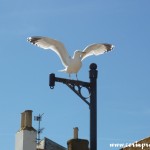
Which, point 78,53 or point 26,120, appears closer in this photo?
point 78,53

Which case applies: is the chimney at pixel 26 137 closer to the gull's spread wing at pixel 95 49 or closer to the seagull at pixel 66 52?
the seagull at pixel 66 52

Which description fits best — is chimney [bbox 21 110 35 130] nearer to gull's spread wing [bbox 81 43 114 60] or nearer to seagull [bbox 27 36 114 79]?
seagull [bbox 27 36 114 79]

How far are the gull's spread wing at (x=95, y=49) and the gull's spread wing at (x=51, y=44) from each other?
28 cm

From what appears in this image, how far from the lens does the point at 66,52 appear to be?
904 cm

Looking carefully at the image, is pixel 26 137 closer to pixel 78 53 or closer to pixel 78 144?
pixel 78 53

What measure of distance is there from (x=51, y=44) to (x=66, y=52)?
0.27m

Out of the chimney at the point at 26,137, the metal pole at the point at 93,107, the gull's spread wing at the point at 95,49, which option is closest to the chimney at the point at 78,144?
the metal pole at the point at 93,107

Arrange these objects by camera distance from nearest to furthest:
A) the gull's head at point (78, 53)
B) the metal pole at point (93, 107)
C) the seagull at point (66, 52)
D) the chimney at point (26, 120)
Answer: the metal pole at point (93, 107)
the seagull at point (66, 52)
the gull's head at point (78, 53)
the chimney at point (26, 120)

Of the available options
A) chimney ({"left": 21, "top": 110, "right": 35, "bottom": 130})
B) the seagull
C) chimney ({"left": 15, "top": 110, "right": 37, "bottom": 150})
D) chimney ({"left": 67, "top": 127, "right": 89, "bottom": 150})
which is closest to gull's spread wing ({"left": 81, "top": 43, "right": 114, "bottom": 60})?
the seagull

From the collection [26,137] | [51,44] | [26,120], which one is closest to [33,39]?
[51,44]

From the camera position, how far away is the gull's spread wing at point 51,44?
353 inches

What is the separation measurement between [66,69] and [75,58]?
0.19 metres

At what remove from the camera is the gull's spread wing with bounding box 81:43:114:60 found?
29.6 ft

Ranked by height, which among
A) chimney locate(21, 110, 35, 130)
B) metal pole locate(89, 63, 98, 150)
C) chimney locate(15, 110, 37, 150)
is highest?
chimney locate(21, 110, 35, 130)
